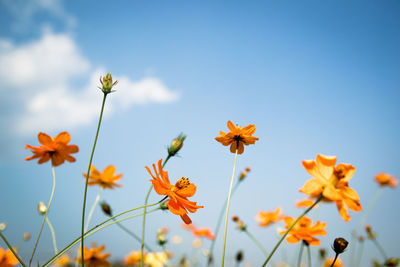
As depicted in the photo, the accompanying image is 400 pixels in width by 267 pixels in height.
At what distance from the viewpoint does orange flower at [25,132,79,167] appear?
1412mm

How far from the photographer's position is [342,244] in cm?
105

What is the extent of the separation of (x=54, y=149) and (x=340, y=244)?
1.54 metres

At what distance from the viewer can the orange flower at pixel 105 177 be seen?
6.07 feet

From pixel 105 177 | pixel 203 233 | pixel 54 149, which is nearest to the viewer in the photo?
pixel 54 149

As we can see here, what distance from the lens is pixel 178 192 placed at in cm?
106

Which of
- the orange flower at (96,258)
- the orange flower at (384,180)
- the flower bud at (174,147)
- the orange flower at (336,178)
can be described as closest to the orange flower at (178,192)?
the flower bud at (174,147)

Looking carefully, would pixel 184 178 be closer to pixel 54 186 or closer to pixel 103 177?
pixel 54 186

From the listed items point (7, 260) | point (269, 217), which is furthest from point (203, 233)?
point (7, 260)

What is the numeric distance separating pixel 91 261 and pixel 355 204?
1853 millimetres

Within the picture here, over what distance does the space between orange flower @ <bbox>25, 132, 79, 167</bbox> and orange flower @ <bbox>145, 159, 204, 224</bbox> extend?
76cm

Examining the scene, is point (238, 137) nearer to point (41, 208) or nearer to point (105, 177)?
point (105, 177)

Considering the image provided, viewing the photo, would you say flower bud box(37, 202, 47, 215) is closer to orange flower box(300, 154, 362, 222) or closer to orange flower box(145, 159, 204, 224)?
orange flower box(145, 159, 204, 224)

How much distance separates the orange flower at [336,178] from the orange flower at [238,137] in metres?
0.39

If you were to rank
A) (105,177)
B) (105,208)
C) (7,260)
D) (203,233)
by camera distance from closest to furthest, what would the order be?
(7,260), (105,208), (105,177), (203,233)
